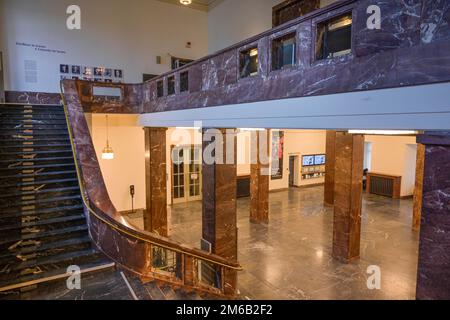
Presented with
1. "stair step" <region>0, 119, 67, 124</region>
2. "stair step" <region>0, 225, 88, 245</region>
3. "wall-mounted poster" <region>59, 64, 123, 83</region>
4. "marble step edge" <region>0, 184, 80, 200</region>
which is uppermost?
"wall-mounted poster" <region>59, 64, 123, 83</region>

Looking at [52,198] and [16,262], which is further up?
[52,198]

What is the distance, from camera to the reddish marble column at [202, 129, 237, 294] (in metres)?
5.76

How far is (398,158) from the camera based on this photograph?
44.5ft

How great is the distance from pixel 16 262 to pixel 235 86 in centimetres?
388

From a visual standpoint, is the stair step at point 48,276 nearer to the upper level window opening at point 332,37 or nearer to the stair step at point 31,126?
the stair step at point 31,126

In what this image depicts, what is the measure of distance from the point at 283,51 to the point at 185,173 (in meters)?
9.20

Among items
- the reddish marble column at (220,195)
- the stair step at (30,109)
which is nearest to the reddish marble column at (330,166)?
the reddish marble column at (220,195)

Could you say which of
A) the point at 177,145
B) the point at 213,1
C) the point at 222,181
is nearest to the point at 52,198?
the point at 222,181

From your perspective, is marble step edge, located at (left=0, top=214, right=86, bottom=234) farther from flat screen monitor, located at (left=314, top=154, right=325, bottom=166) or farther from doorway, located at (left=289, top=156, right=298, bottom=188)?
flat screen monitor, located at (left=314, top=154, right=325, bottom=166)

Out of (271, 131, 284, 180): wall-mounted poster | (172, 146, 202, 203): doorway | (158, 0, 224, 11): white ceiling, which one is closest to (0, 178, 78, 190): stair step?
(172, 146, 202, 203): doorway

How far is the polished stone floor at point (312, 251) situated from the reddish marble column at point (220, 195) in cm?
101

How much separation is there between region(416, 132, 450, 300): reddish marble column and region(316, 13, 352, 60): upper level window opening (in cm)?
150

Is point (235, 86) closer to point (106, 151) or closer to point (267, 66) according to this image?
point (267, 66)

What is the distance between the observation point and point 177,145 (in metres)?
12.3
